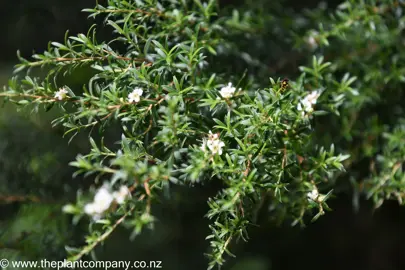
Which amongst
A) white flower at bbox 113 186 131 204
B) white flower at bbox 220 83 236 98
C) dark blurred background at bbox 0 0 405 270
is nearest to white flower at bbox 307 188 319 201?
white flower at bbox 220 83 236 98

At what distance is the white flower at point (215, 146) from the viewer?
3.36ft

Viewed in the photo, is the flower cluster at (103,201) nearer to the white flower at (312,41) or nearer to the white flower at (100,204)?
the white flower at (100,204)

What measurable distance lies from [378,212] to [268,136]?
1500mm

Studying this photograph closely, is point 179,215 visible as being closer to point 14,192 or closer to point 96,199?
point 14,192

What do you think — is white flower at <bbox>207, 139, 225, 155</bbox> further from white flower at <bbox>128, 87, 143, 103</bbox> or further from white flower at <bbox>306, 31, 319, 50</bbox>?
white flower at <bbox>306, 31, 319, 50</bbox>

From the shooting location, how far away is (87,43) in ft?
3.63

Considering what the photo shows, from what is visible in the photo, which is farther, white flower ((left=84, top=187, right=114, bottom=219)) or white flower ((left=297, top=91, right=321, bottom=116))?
white flower ((left=297, top=91, right=321, bottom=116))

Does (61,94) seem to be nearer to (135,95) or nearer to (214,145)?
(135,95)

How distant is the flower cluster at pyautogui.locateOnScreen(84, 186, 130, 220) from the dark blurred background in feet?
1.33

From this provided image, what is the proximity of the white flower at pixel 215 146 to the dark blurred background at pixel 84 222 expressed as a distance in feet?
1.51

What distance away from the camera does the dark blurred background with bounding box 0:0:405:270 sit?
5.37 feet

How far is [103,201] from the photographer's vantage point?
2.93 ft

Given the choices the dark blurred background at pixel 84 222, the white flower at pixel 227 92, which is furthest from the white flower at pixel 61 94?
the white flower at pixel 227 92

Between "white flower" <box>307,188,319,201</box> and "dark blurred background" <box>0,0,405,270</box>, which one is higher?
"white flower" <box>307,188,319,201</box>
